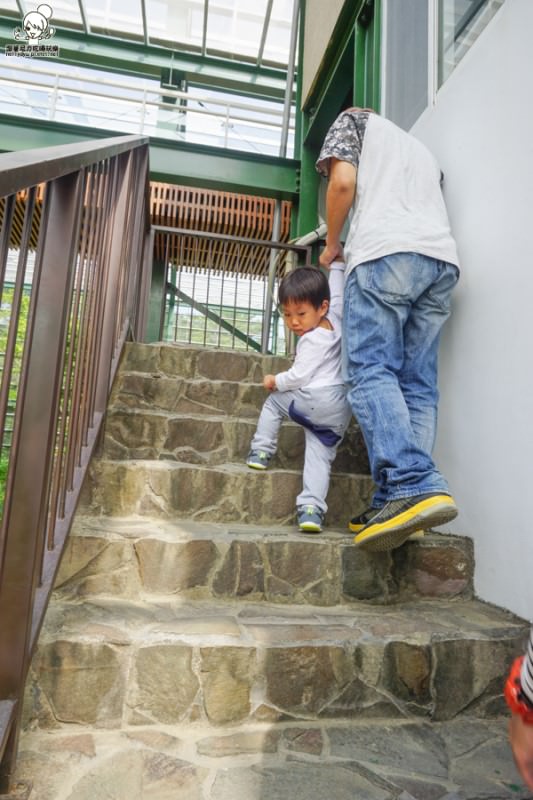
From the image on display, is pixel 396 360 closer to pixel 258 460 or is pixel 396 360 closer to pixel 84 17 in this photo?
pixel 258 460

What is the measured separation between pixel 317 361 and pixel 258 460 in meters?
0.46

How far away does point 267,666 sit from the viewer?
1257 millimetres

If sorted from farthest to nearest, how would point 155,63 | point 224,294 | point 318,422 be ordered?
point 155,63 → point 224,294 → point 318,422

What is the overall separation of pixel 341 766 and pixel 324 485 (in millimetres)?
871

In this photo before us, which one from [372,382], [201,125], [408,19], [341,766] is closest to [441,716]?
[341,766]

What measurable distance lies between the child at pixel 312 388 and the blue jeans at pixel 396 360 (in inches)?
8.8

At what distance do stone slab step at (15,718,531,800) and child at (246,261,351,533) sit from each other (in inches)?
27.8

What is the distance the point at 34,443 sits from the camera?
101 centimetres

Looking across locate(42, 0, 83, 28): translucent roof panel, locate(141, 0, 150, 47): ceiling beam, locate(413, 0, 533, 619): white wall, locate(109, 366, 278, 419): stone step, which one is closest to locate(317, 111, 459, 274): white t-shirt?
locate(413, 0, 533, 619): white wall

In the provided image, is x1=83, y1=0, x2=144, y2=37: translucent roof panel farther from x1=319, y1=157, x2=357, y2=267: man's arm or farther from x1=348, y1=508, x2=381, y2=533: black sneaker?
x1=348, y1=508, x2=381, y2=533: black sneaker

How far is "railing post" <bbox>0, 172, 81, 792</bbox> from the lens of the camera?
98 cm

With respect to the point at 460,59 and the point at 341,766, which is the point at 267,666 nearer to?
the point at 341,766

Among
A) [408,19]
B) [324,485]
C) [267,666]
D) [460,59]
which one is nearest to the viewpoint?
[267,666]

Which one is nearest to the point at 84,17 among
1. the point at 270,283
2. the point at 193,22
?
the point at 193,22
